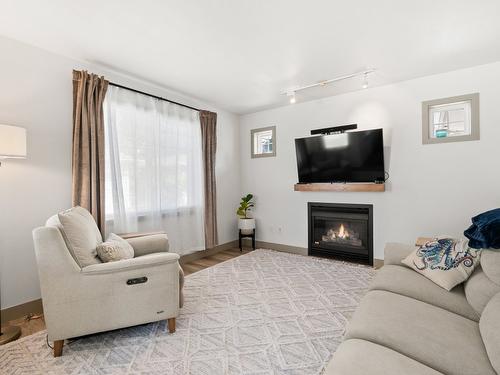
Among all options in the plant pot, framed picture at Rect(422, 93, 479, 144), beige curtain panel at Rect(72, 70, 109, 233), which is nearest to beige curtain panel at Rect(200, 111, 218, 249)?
the plant pot

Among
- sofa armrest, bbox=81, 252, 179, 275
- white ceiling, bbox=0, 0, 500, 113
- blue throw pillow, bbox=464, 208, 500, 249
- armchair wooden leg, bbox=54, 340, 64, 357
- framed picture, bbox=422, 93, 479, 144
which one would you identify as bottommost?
armchair wooden leg, bbox=54, 340, 64, 357

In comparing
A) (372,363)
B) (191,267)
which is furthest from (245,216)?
(372,363)

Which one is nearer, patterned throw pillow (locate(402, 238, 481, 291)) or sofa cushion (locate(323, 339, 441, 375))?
sofa cushion (locate(323, 339, 441, 375))

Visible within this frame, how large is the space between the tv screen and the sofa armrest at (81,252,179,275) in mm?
2761

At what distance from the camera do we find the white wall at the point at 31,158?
91.0 inches

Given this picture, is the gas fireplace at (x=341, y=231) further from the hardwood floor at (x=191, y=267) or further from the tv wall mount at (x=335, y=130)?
the hardwood floor at (x=191, y=267)

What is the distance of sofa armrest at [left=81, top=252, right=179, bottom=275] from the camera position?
5.87ft

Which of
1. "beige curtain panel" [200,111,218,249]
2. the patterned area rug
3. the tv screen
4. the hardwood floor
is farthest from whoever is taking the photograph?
"beige curtain panel" [200,111,218,249]

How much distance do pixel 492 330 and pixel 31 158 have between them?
11.8 ft

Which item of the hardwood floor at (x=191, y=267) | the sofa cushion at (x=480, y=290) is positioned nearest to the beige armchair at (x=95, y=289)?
the hardwood floor at (x=191, y=267)

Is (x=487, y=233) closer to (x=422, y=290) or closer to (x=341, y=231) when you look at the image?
(x=422, y=290)

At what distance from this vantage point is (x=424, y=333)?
1186 mm

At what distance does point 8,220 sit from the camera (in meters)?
2.31

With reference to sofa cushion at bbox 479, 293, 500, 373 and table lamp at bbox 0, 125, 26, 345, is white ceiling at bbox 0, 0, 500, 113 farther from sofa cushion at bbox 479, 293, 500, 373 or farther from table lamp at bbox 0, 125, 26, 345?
sofa cushion at bbox 479, 293, 500, 373
